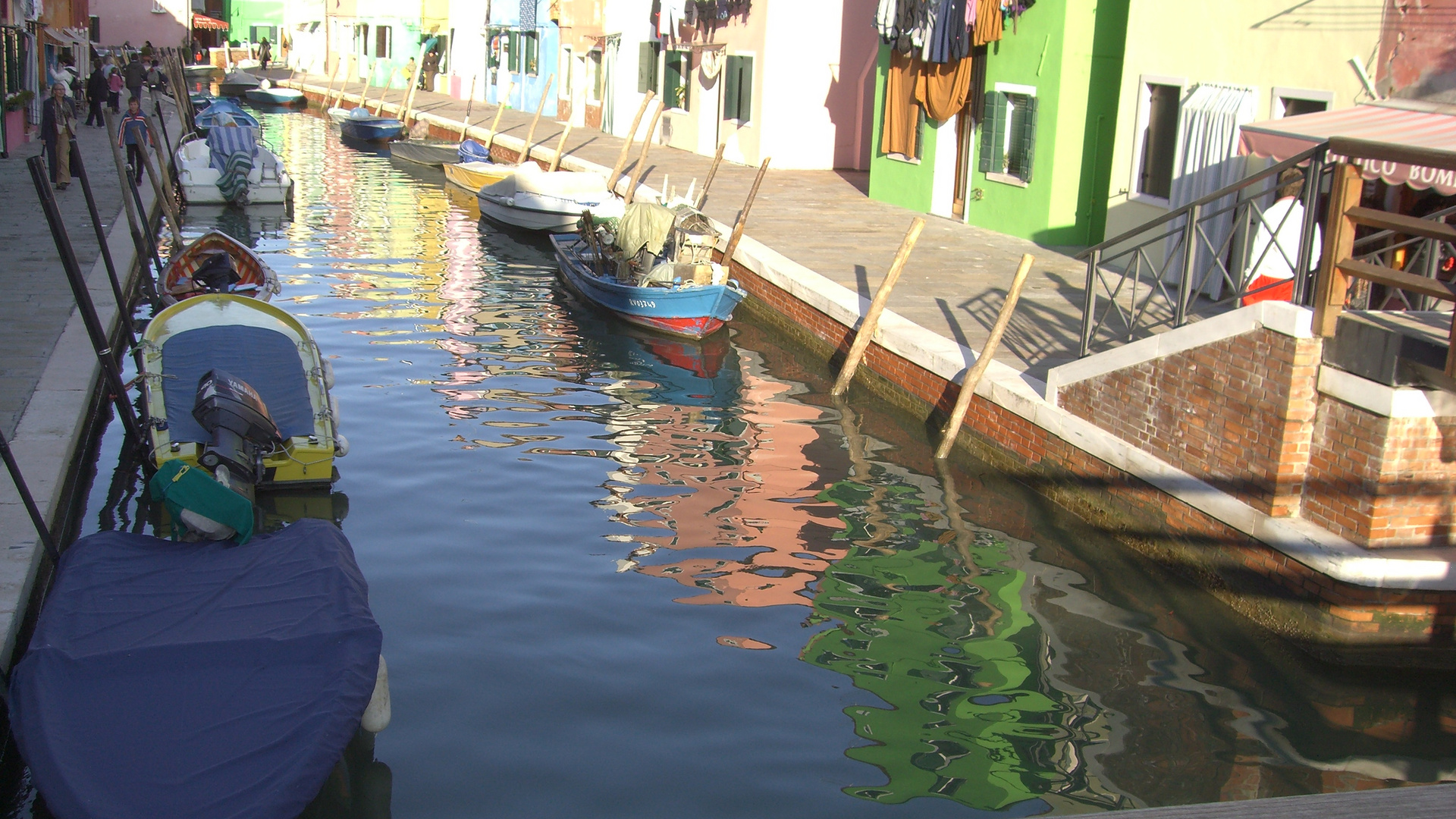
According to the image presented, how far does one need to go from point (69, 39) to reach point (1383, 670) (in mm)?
33994

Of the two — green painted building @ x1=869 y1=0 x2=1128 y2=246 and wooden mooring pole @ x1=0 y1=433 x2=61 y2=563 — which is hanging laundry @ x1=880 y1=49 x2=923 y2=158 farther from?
wooden mooring pole @ x1=0 y1=433 x2=61 y2=563

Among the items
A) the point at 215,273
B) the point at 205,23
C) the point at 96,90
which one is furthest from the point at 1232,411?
the point at 205,23

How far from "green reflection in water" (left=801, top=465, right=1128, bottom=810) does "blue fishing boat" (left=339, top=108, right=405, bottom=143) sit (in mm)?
26748

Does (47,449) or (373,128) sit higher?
(373,128)

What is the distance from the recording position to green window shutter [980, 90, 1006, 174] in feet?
54.1

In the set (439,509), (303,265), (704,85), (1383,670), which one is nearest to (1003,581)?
(1383,670)

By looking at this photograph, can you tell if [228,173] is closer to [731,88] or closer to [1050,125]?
[731,88]

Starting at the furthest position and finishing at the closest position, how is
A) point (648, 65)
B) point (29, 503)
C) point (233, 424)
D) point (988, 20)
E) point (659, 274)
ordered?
point (648, 65) < point (988, 20) < point (659, 274) < point (233, 424) < point (29, 503)

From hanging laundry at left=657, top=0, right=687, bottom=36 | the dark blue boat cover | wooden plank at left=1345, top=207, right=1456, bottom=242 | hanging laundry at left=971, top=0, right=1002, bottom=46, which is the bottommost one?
the dark blue boat cover

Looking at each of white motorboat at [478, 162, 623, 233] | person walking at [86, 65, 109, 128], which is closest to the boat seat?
white motorboat at [478, 162, 623, 233]

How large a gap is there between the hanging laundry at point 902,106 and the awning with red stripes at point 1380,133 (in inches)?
363

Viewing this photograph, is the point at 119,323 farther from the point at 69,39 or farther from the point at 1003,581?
the point at 69,39

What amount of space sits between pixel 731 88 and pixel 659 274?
11.9 meters

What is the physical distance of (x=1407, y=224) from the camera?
658 cm
